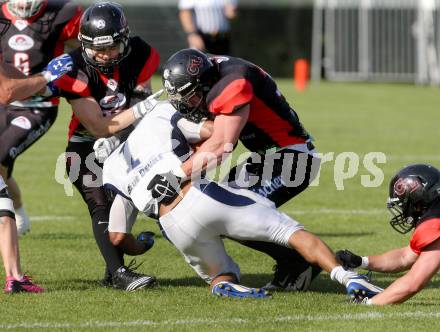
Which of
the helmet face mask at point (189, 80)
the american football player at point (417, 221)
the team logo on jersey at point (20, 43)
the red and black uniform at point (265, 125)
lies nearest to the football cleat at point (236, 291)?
the american football player at point (417, 221)

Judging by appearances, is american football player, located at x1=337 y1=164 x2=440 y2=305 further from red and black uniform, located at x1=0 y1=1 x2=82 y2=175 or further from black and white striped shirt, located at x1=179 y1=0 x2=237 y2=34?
black and white striped shirt, located at x1=179 y1=0 x2=237 y2=34

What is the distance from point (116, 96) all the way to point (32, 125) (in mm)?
1081

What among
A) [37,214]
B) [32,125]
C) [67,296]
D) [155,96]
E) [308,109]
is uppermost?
[155,96]

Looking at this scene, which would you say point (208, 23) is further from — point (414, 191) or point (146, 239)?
point (414, 191)

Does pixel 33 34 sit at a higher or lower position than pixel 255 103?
higher

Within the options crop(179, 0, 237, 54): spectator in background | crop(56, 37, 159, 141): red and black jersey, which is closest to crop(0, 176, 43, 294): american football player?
crop(56, 37, 159, 141): red and black jersey

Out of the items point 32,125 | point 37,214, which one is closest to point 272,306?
point 32,125

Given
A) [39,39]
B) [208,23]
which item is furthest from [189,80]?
[208,23]

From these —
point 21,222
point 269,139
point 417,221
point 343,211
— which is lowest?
point 343,211

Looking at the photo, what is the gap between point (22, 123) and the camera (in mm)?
7676

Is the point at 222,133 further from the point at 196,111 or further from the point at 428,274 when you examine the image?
the point at 428,274

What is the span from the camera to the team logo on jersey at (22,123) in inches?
302

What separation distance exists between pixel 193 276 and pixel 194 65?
60.3 inches

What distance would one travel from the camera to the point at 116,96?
6895 millimetres
